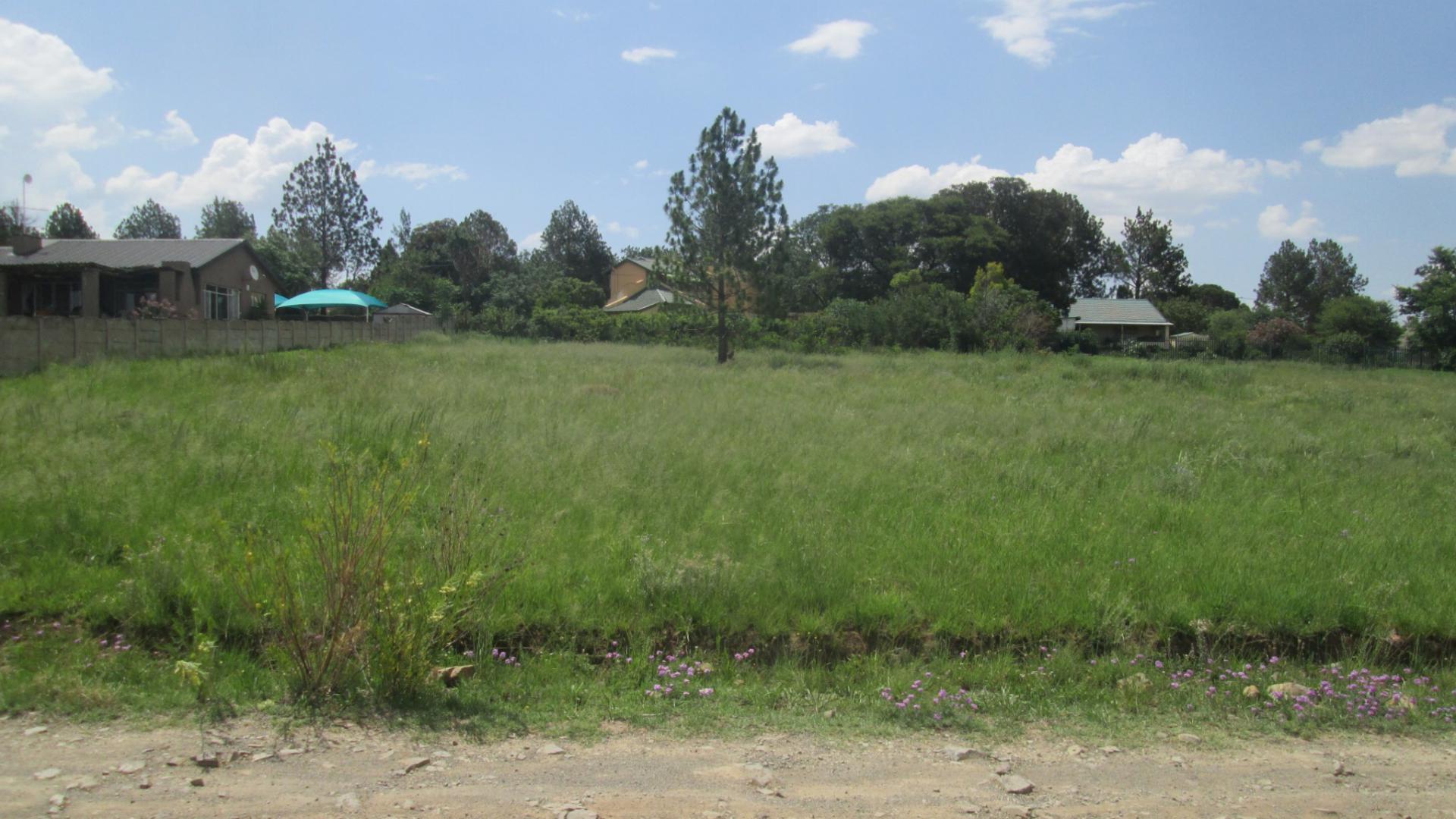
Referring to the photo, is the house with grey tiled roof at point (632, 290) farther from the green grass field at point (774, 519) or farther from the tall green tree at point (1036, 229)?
the green grass field at point (774, 519)

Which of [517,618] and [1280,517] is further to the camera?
[1280,517]

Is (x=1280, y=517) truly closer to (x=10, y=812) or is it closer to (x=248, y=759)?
(x=248, y=759)

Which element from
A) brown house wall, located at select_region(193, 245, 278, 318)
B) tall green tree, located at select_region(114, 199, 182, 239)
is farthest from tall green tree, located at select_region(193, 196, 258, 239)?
brown house wall, located at select_region(193, 245, 278, 318)

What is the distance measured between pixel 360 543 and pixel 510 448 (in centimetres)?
517

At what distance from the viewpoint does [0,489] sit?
708 centimetres

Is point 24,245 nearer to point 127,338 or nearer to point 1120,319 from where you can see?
point 127,338

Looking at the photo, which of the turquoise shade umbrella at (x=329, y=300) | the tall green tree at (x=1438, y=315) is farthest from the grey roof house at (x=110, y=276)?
the tall green tree at (x=1438, y=315)

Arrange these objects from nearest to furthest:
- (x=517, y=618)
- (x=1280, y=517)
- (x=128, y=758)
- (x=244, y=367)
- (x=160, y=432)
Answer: (x=128, y=758) < (x=517, y=618) < (x=1280, y=517) < (x=160, y=432) < (x=244, y=367)

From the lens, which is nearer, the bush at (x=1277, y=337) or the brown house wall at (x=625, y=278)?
the bush at (x=1277, y=337)

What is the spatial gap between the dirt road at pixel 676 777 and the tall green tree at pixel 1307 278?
8323 centimetres

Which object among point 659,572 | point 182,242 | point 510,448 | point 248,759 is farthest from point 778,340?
point 248,759

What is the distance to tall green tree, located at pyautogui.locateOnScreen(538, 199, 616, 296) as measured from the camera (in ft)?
265

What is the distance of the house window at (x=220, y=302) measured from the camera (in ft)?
113

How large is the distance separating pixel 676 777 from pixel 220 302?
39.2 metres
